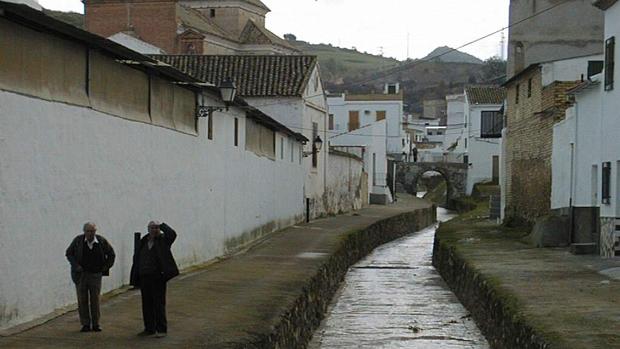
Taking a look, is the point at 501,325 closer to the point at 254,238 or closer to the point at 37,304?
the point at 37,304

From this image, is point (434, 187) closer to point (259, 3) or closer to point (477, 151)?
point (477, 151)

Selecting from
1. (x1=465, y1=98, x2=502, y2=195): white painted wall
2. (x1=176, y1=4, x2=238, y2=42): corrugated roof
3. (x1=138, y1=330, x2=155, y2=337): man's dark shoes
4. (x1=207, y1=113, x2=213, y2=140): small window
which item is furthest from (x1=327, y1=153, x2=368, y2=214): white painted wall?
(x1=138, y1=330, x2=155, y2=337): man's dark shoes

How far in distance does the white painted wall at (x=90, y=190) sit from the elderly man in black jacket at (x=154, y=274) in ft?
4.62

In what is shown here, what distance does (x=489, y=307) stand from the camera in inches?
695

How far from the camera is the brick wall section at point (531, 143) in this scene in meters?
28.4

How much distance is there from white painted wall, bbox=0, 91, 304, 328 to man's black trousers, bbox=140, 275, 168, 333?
1434 millimetres

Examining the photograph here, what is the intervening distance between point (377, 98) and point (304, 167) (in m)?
45.2

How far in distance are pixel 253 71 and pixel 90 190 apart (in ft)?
90.1

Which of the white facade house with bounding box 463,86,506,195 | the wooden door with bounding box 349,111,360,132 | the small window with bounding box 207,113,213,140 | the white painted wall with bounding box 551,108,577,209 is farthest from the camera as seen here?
the wooden door with bounding box 349,111,360,132

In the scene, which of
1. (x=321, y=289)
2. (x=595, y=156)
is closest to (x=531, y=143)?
(x=595, y=156)

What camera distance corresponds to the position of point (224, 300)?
605 inches

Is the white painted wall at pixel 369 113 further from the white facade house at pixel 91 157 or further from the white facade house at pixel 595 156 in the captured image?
the white facade house at pixel 91 157

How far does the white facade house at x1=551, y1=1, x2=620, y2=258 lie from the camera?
21.6 m

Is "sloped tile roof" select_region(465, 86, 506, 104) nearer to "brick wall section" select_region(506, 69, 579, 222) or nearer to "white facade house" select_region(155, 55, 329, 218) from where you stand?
"white facade house" select_region(155, 55, 329, 218)
